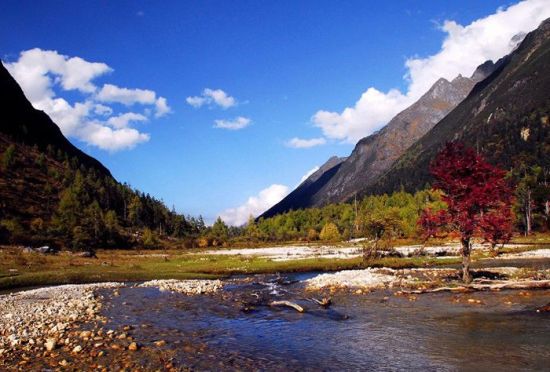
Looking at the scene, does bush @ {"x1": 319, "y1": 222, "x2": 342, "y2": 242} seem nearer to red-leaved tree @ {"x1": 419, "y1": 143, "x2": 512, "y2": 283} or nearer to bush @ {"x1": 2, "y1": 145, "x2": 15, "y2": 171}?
bush @ {"x1": 2, "y1": 145, "x2": 15, "y2": 171}

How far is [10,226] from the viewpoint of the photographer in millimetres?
114375

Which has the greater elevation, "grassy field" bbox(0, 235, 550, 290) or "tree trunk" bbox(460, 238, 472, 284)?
"tree trunk" bbox(460, 238, 472, 284)

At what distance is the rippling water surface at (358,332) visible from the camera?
18.0 metres

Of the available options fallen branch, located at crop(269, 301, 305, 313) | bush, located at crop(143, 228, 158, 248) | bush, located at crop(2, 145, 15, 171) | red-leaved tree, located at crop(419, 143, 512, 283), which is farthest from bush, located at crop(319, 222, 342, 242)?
fallen branch, located at crop(269, 301, 305, 313)

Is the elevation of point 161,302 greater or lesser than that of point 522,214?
lesser

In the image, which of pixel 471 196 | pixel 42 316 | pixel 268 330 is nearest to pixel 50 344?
pixel 42 316

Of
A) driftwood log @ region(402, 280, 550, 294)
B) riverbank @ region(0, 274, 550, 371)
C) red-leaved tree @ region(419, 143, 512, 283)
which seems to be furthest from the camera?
driftwood log @ region(402, 280, 550, 294)

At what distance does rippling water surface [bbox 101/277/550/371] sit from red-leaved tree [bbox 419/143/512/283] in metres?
4.90

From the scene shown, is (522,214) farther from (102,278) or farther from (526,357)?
(526,357)

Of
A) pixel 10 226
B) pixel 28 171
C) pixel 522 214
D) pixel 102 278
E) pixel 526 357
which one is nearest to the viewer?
pixel 526 357

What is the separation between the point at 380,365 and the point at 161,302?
905 inches

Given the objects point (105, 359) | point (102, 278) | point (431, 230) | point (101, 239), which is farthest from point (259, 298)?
point (101, 239)

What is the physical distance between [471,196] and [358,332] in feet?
51.2

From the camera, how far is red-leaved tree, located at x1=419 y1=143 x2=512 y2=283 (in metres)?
32.2
